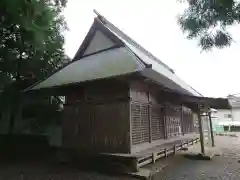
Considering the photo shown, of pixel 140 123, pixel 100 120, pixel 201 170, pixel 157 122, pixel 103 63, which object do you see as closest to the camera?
pixel 201 170

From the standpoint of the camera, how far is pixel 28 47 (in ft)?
35.9

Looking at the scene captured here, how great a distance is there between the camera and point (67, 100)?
944 cm

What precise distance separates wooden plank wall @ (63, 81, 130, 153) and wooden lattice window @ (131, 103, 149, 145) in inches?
17.7

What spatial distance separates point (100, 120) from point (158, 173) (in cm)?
276

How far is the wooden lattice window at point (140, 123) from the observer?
781 centimetres

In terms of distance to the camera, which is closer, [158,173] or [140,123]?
[158,173]

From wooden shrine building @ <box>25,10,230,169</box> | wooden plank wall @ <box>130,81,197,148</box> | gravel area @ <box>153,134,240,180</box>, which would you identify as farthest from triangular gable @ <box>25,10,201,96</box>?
gravel area @ <box>153,134,240,180</box>

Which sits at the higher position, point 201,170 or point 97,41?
point 97,41

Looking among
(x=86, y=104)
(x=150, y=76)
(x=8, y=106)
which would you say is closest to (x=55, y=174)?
(x=86, y=104)

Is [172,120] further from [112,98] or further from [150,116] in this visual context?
[112,98]

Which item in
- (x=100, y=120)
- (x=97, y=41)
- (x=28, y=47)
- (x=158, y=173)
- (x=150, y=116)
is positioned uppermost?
(x=97, y=41)

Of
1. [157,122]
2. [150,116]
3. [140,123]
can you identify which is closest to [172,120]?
[157,122]

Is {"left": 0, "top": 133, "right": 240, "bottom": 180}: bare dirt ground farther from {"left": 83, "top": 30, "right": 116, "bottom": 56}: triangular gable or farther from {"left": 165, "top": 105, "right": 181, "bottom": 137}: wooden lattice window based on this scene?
{"left": 83, "top": 30, "right": 116, "bottom": 56}: triangular gable

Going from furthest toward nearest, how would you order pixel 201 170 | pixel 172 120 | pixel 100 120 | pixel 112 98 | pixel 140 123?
pixel 172 120 → pixel 140 123 → pixel 100 120 → pixel 112 98 → pixel 201 170
